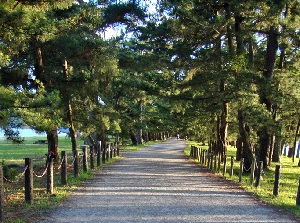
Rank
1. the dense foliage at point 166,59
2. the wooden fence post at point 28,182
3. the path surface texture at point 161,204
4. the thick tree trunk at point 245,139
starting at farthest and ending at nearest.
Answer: the thick tree trunk at point 245,139 < the dense foliage at point 166,59 < the wooden fence post at point 28,182 < the path surface texture at point 161,204

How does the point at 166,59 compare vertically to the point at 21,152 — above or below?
above

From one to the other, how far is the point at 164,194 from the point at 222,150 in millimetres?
11531

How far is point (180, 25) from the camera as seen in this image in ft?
45.5

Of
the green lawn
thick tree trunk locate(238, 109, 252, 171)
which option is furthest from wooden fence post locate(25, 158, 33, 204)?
thick tree trunk locate(238, 109, 252, 171)

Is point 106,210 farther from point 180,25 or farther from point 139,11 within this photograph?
point 139,11

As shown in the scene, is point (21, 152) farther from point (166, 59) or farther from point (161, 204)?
point (161, 204)

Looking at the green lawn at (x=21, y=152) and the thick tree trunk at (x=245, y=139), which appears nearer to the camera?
the thick tree trunk at (x=245, y=139)

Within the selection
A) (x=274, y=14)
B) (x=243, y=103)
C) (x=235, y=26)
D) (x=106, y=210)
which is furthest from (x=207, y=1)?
(x=106, y=210)

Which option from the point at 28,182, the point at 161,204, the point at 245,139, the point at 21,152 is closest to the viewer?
the point at 28,182

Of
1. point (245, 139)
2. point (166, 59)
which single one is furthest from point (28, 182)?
point (245, 139)

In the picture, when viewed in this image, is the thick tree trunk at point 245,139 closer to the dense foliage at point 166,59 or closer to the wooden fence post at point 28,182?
the dense foliage at point 166,59

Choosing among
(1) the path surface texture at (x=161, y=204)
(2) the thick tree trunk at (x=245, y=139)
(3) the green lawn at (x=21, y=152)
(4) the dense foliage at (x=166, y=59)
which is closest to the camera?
(1) the path surface texture at (x=161, y=204)

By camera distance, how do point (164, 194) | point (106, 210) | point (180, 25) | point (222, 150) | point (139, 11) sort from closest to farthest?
1. point (106, 210)
2. point (164, 194)
3. point (180, 25)
4. point (139, 11)
5. point (222, 150)

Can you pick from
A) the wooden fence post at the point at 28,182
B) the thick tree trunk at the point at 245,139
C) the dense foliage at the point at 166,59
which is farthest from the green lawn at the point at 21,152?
the thick tree trunk at the point at 245,139
